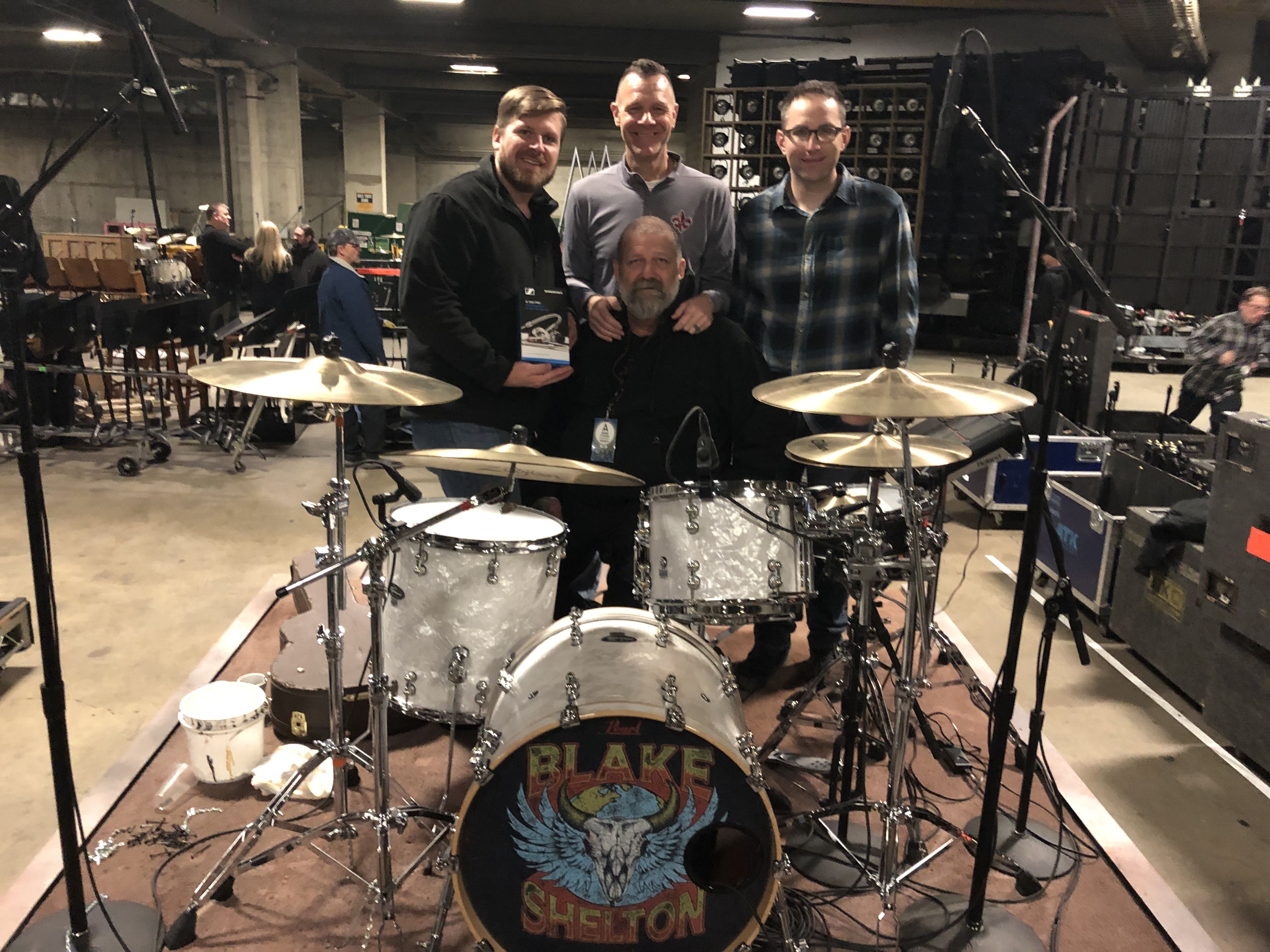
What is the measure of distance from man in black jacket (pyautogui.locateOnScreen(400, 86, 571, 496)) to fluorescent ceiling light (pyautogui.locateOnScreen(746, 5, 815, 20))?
9515 millimetres

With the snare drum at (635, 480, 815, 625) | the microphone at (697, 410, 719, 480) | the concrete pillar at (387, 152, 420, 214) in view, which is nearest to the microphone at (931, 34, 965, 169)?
the microphone at (697, 410, 719, 480)

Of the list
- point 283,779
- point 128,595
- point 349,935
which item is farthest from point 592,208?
point 128,595

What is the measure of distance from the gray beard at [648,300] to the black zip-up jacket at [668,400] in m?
0.07

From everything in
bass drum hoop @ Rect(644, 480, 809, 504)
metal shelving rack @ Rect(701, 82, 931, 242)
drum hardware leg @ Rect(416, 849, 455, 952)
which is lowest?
drum hardware leg @ Rect(416, 849, 455, 952)

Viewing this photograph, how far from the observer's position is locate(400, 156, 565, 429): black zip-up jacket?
262cm

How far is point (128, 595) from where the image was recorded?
407cm

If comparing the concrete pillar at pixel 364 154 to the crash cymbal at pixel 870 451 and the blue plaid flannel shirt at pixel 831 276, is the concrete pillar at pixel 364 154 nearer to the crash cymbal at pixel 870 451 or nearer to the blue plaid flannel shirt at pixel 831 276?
the blue plaid flannel shirt at pixel 831 276

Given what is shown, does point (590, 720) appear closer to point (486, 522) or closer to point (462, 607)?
point (462, 607)

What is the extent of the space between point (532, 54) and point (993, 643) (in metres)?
11.6

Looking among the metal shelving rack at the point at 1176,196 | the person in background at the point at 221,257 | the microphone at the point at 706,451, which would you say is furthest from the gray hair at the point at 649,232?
the metal shelving rack at the point at 1176,196

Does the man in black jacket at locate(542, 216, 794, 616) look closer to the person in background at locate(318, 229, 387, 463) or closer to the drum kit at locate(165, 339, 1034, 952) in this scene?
the drum kit at locate(165, 339, 1034, 952)

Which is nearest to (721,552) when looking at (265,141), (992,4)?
(992,4)

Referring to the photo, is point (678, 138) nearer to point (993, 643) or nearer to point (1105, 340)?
point (1105, 340)

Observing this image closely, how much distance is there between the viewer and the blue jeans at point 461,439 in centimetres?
277
